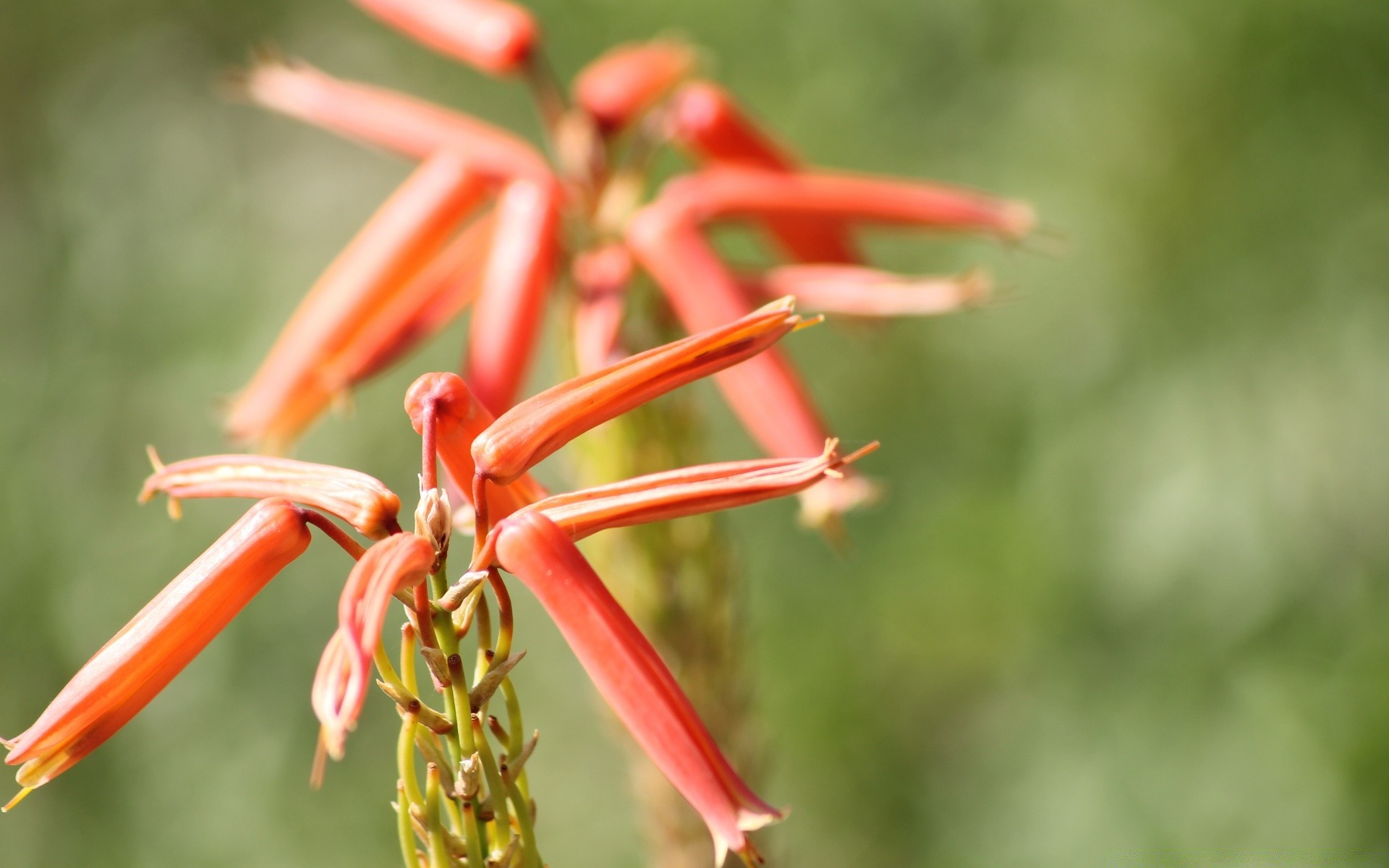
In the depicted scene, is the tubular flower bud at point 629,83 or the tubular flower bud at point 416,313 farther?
the tubular flower bud at point 629,83

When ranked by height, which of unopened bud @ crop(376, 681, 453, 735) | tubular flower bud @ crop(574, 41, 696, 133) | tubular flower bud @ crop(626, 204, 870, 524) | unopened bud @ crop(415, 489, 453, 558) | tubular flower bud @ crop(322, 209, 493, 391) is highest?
Result: tubular flower bud @ crop(574, 41, 696, 133)

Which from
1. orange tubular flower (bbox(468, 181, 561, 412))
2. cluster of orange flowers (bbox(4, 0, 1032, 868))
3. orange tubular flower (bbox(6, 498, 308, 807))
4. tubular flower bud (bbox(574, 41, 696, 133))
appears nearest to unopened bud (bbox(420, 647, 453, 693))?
cluster of orange flowers (bbox(4, 0, 1032, 868))

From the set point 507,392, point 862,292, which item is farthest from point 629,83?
point 507,392

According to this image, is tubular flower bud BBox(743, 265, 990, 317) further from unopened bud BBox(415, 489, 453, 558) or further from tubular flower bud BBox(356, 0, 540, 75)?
unopened bud BBox(415, 489, 453, 558)

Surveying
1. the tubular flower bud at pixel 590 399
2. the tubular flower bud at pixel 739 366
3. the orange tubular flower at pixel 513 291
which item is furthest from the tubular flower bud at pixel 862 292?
the tubular flower bud at pixel 590 399

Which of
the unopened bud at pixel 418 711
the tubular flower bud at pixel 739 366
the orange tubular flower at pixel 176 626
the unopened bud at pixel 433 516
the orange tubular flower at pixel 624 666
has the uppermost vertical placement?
the tubular flower bud at pixel 739 366

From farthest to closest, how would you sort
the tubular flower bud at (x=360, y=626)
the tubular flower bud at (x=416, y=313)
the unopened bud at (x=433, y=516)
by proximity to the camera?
the tubular flower bud at (x=416, y=313) < the unopened bud at (x=433, y=516) < the tubular flower bud at (x=360, y=626)

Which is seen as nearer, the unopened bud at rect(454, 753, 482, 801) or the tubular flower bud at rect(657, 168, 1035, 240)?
the unopened bud at rect(454, 753, 482, 801)

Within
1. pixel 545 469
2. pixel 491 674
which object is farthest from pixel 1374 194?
pixel 491 674

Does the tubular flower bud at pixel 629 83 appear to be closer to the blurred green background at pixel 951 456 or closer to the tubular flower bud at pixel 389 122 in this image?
the tubular flower bud at pixel 389 122
